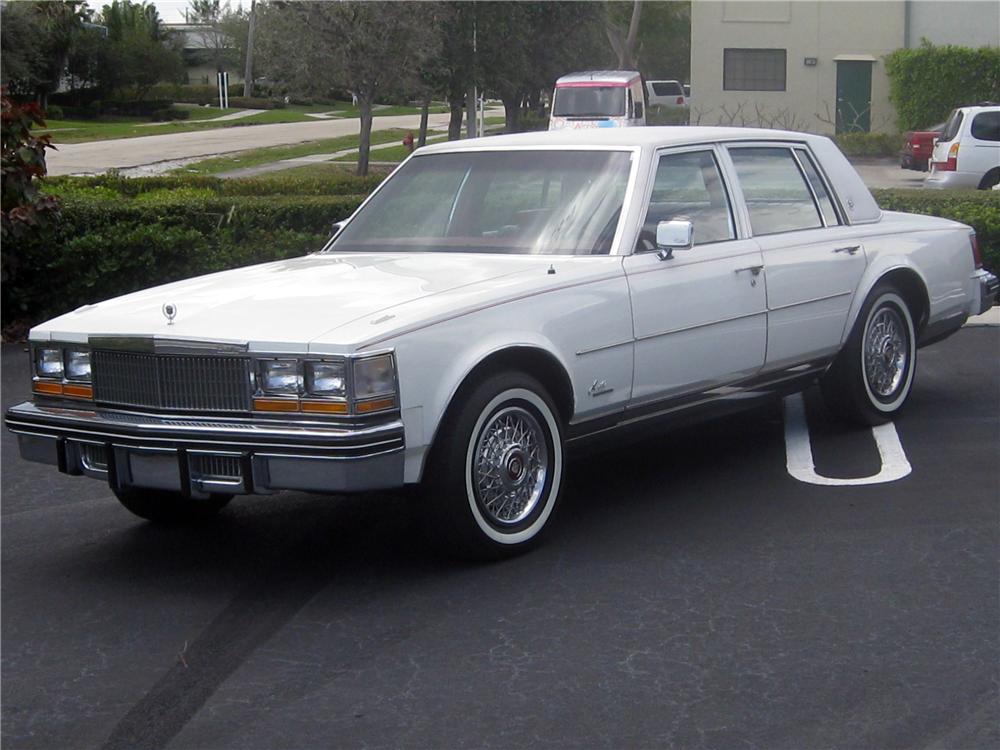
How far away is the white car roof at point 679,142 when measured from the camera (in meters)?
6.65

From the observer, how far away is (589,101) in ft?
118

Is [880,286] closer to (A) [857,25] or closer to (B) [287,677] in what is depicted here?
(B) [287,677]

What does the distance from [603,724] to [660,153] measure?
127 inches

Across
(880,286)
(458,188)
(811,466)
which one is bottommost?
(811,466)

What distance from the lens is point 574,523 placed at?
242 inches

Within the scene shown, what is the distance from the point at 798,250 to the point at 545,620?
2905 millimetres

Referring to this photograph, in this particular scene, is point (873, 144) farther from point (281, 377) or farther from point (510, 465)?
point (281, 377)

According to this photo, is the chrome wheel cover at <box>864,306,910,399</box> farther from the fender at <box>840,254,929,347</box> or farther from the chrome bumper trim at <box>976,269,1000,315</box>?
the chrome bumper trim at <box>976,269,1000,315</box>

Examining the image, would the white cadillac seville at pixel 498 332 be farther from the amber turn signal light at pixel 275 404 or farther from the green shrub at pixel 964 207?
the green shrub at pixel 964 207

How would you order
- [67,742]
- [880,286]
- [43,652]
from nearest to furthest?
[67,742] → [43,652] → [880,286]

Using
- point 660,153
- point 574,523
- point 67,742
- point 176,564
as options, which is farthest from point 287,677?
point 660,153

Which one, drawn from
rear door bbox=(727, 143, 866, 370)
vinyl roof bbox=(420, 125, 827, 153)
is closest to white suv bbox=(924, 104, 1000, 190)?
rear door bbox=(727, 143, 866, 370)

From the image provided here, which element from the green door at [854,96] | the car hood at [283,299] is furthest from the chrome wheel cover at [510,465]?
the green door at [854,96]

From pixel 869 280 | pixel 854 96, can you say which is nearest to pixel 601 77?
pixel 854 96
